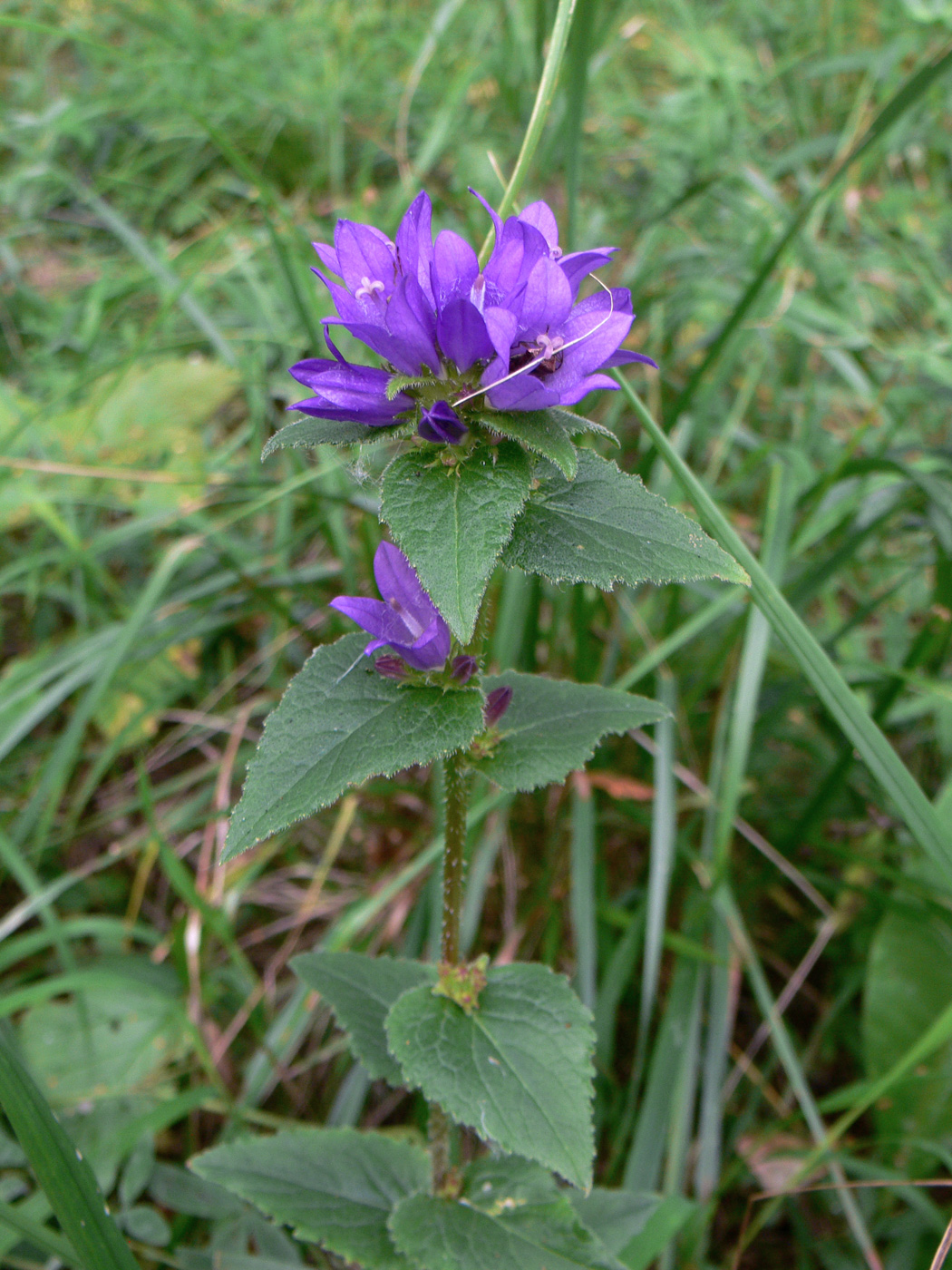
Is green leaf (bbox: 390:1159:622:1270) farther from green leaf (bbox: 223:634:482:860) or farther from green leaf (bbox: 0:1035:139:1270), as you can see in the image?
green leaf (bbox: 223:634:482:860)

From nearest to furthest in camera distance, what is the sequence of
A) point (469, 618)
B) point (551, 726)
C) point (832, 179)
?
1. point (469, 618)
2. point (551, 726)
3. point (832, 179)

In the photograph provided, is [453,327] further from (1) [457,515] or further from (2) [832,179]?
(2) [832,179]

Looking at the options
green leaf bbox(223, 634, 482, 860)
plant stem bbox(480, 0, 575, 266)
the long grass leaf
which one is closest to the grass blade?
plant stem bbox(480, 0, 575, 266)

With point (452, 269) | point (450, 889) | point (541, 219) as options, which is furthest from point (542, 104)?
point (450, 889)

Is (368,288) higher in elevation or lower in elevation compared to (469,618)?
higher

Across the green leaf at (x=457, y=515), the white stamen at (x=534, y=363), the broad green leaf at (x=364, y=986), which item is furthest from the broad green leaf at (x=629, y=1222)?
the white stamen at (x=534, y=363)

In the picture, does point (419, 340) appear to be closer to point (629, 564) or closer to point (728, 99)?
point (629, 564)
